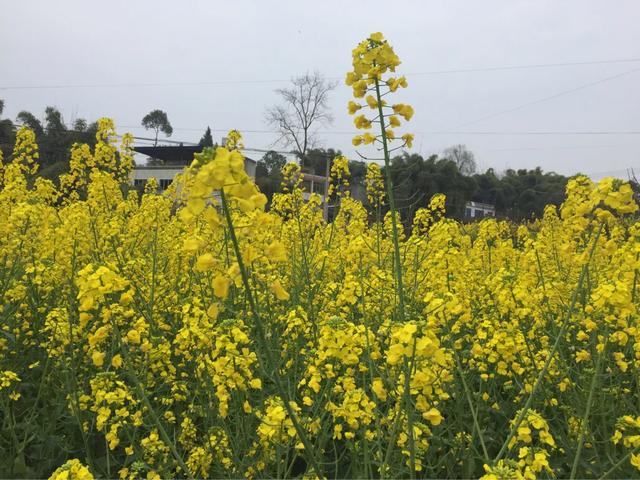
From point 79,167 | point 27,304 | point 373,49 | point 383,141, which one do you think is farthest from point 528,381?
point 79,167

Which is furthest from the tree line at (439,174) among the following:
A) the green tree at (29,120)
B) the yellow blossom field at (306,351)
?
the yellow blossom field at (306,351)

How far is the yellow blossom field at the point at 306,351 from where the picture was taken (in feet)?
5.57

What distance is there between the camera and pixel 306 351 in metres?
2.87

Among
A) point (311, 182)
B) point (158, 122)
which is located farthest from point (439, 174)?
point (158, 122)

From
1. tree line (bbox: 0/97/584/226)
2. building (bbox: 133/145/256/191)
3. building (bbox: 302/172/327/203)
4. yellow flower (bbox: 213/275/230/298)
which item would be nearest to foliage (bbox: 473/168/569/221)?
tree line (bbox: 0/97/584/226)

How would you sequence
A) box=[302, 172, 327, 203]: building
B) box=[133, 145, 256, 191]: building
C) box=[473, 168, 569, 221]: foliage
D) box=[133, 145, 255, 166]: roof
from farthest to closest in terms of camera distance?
1. box=[133, 145, 255, 166]: roof
2. box=[133, 145, 256, 191]: building
3. box=[473, 168, 569, 221]: foliage
4. box=[302, 172, 327, 203]: building

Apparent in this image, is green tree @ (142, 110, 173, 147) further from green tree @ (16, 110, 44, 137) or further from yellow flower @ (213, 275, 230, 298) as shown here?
yellow flower @ (213, 275, 230, 298)

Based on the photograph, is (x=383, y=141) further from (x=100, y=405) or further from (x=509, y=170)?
(x=509, y=170)

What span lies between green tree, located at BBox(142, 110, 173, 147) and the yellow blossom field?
58.4 m

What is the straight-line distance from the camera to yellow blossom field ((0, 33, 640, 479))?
5.57 ft

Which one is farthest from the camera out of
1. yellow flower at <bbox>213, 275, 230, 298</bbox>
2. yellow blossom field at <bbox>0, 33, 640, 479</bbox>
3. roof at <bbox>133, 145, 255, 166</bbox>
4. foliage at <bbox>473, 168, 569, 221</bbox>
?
roof at <bbox>133, 145, 255, 166</bbox>

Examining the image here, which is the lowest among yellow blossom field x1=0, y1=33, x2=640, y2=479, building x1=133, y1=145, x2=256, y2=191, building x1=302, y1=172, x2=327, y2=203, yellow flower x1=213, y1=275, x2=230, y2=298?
yellow blossom field x1=0, y1=33, x2=640, y2=479

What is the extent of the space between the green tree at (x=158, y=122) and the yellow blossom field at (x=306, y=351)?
192ft

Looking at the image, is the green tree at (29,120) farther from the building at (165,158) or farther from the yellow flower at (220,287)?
the yellow flower at (220,287)
